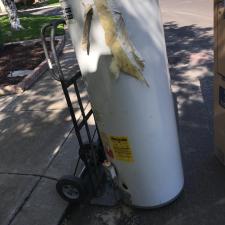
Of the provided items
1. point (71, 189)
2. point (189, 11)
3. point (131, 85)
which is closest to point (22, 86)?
point (71, 189)

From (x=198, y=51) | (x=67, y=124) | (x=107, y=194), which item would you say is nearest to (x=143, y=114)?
(x=107, y=194)

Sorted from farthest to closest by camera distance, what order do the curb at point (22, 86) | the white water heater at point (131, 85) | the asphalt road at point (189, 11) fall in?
the asphalt road at point (189, 11), the curb at point (22, 86), the white water heater at point (131, 85)

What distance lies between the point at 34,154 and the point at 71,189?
1065 millimetres

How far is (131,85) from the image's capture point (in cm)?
242

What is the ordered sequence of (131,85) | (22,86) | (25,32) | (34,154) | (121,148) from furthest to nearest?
(25,32) < (22,86) < (34,154) < (121,148) < (131,85)

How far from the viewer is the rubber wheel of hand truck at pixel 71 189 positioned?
3.11 m

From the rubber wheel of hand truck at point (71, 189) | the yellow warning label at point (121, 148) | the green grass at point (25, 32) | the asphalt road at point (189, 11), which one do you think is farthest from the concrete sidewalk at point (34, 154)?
the asphalt road at point (189, 11)

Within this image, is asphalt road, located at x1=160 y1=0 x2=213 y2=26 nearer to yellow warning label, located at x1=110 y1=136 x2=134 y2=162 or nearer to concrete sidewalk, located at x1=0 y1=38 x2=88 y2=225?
concrete sidewalk, located at x1=0 y1=38 x2=88 y2=225


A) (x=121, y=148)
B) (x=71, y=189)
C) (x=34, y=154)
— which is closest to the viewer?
(x=121, y=148)

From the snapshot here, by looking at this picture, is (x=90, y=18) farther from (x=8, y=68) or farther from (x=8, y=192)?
(x=8, y=68)

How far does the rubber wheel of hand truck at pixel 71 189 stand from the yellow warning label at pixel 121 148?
0.51 m

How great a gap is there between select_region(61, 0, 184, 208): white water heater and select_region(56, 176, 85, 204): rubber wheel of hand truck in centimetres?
40

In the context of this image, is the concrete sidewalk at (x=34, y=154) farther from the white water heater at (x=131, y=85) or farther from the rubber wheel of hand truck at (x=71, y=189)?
the white water heater at (x=131, y=85)

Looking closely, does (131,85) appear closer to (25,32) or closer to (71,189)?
(71,189)
